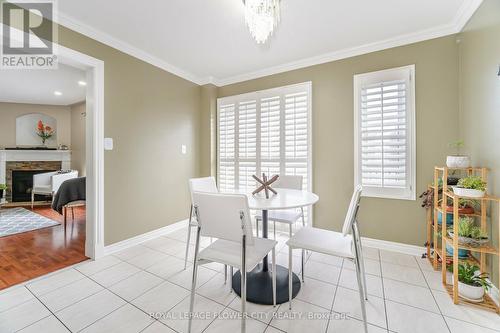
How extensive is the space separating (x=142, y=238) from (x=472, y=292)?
133 inches

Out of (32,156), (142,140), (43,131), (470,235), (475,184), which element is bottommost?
(470,235)

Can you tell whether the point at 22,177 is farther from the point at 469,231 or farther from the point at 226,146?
the point at 469,231

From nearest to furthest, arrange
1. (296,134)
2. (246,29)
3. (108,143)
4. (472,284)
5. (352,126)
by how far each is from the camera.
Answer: (472,284) → (246,29) → (108,143) → (352,126) → (296,134)

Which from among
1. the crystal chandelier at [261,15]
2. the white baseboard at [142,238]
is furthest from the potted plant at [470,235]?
the white baseboard at [142,238]

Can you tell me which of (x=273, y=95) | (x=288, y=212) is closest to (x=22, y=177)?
(x=273, y=95)

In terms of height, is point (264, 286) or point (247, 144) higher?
point (247, 144)

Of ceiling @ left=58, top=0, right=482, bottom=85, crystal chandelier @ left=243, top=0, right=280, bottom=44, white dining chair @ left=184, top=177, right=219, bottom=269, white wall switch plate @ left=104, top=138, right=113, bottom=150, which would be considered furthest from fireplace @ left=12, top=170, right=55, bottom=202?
crystal chandelier @ left=243, top=0, right=280, bottom=44

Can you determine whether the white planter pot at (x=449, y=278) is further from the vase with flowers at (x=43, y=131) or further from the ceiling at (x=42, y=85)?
the vase with flowers at (x=43, y=131)

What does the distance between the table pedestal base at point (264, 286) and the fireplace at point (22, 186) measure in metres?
5.80

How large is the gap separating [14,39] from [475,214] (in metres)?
4.29

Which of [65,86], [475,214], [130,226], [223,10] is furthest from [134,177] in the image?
[475,214]

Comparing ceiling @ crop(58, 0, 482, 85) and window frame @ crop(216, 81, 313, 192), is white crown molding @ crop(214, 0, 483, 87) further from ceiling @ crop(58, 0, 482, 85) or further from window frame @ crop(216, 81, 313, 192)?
window frame @ crop(216, 81, 313, 192)

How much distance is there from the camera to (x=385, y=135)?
8.27 ft

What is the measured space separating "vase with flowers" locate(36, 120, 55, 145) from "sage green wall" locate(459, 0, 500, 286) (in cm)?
814
